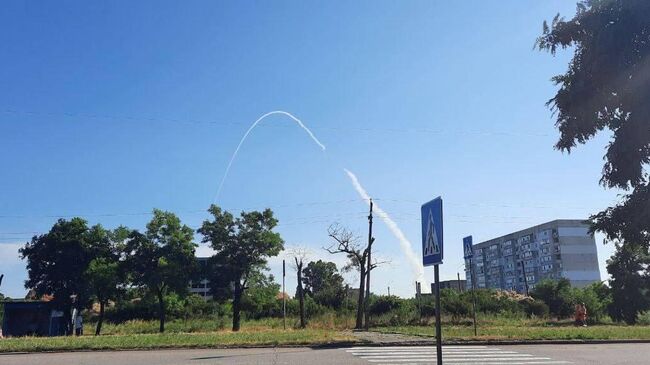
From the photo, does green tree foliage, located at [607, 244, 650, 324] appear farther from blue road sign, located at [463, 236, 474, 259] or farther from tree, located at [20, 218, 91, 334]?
tree, located at [20, 218, 91, 334]

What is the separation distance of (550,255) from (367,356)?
103 m

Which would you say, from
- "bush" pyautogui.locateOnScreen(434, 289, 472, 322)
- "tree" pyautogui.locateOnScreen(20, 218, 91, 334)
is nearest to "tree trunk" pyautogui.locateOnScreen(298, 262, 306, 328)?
"bush" pyautogui.locateOnScreen(434, 289, 472, 322)

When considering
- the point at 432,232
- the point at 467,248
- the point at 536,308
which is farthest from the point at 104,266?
the point at 432,232

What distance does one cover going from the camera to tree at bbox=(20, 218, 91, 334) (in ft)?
135

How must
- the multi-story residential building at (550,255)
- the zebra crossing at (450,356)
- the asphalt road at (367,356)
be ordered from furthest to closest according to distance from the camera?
1. the multi-story residential building at (550,255)
2. the asphalt road at (367,356)
3. the zebra crossing at (450,356)

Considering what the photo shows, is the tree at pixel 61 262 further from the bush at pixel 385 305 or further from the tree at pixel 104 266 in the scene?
the bush at pixel 385 305

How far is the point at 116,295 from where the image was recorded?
37.8m

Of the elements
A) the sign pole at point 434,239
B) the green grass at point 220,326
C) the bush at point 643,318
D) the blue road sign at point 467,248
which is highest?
the blue road sign at point 467,248

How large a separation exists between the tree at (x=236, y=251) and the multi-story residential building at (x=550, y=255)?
2869 inches

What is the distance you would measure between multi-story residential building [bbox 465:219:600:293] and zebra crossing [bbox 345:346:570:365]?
3445 inches

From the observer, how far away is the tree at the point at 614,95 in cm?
549

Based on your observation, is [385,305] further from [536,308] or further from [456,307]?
[536,308]

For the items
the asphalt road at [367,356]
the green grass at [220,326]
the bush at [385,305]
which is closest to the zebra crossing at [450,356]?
the asphalt road at [367,356]

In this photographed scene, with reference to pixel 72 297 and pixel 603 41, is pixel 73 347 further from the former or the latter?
pixel 72 297
